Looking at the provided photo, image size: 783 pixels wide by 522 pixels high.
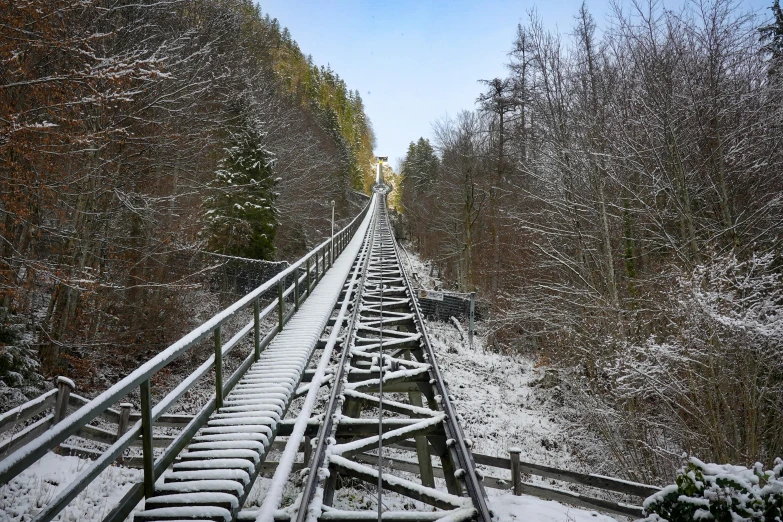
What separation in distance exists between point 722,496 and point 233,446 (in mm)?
3762

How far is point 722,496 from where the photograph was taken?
2611 mm

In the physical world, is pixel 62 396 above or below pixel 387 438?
below

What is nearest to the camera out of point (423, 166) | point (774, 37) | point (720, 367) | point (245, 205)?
point (720, 367)

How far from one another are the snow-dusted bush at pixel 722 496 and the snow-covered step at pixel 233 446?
3053mm

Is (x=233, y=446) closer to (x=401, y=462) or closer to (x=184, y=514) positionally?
(x=184, y=514)

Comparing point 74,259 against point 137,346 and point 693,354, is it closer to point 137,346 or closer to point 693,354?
point 137,346

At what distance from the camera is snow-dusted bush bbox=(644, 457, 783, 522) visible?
8.18 ft

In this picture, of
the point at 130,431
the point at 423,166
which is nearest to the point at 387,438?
the point at 130,431

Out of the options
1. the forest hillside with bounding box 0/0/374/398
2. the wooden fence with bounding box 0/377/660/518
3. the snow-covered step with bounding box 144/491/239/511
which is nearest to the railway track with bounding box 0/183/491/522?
the snow-covered step with bounding box 144/491/239/511

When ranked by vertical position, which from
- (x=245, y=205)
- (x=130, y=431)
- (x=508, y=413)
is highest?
(x=245, y=205)

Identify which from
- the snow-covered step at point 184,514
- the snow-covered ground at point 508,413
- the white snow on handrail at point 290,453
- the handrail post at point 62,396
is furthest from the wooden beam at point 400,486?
the handrail post at point 62,396

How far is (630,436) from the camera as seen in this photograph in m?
8.57

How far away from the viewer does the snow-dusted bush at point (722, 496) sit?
2492mm

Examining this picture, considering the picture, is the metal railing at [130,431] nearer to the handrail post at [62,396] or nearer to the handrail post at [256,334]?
the handrail post at [62,396]
